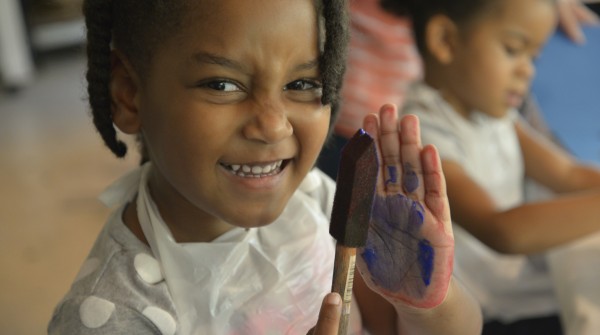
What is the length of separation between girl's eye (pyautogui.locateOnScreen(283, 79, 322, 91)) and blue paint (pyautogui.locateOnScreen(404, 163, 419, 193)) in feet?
0.40

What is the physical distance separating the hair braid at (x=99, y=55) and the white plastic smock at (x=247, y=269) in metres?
0.10

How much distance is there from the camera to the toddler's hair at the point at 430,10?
4.02 feet

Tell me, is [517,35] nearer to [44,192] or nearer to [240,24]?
[240,24]

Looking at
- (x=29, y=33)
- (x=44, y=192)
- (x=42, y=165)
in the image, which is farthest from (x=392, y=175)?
(x=29, y=33)

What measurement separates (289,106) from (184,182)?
5.3 inches

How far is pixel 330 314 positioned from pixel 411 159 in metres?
0.18

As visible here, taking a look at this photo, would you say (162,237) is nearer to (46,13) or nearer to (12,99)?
(12,99)

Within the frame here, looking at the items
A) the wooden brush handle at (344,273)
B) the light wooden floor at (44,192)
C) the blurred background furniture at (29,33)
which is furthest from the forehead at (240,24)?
the blurred background furniture at (29,33)

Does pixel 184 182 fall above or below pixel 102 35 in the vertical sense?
below

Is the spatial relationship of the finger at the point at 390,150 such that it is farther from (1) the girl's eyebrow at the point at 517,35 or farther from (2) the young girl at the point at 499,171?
(1) the girl's eyebrow at the point at 517,35

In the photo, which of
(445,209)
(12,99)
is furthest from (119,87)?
(12,99)

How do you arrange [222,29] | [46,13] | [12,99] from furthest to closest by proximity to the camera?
[46,13] < [12,99] < [222,29]

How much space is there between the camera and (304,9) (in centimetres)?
68

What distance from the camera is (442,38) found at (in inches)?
50.0
